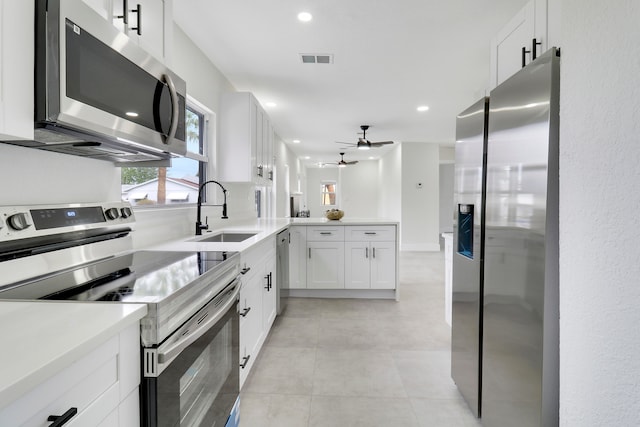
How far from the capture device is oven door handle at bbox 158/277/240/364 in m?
0.92

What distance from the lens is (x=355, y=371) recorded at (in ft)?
7.55

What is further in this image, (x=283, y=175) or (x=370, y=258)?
(x=283, y=175)

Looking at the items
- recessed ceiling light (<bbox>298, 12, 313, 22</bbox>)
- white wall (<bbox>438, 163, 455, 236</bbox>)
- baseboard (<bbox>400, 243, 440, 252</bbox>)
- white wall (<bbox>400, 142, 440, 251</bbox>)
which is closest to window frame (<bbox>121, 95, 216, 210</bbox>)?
recessed ceiling light (<bbox>298, 12, 313, 22</bbox>)

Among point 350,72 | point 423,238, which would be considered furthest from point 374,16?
point 423,238

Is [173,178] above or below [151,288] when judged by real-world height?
above

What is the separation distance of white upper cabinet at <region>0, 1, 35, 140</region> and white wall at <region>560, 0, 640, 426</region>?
1398mm

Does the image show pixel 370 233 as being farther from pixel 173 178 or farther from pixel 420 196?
pixel 420 196

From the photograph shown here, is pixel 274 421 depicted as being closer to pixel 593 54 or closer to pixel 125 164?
pixel 125 164

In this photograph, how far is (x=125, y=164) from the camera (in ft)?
5.48

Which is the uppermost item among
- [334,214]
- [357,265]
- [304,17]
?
[304,17]

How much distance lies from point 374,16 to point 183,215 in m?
2.12

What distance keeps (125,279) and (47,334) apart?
0.50 meters

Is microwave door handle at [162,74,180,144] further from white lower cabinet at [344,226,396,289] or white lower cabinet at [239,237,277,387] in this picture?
white lower cabinet at [344,226,396,289]

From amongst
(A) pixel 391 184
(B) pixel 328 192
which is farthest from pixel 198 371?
(B) pixel 328 192
